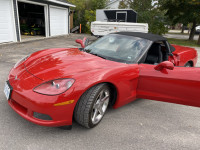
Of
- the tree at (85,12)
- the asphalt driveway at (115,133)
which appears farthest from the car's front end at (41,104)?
the tree at (85,12)

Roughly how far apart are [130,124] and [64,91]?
51.1 inches

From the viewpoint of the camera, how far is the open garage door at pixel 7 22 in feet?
31.7

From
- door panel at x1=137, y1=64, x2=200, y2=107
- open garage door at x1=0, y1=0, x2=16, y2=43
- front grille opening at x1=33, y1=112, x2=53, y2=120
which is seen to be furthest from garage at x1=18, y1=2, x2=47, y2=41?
front grille opening at x1=33, y1=112, x2=53, y2=120

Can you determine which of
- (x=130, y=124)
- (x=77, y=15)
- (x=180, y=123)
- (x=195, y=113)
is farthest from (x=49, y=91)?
(x=77, y=15)

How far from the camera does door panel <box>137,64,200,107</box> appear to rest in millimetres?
2719

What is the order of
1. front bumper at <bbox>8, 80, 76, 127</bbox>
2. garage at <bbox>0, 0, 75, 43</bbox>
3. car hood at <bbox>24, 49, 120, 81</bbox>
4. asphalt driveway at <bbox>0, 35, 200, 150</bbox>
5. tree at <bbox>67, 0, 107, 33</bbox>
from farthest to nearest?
tree at <bbox>67, 0, 107, 33</bbox> < garage at <bbox>0, 0, 75, 43</bbox> < car hood at <bbox>24, 49, 120, 81</bbox> < asphalt driveway at <bbox>0, 35, 200, 150</bbox> < front bumper at <bbox>8, 80, 76, 127</bbox>

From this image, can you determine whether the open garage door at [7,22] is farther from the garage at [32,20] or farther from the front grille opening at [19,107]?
the front grille opening at [19,107]

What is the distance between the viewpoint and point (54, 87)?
2170 millimetres

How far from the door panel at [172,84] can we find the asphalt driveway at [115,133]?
41 cm

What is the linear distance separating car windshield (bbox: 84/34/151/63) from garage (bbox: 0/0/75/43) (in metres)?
8.53

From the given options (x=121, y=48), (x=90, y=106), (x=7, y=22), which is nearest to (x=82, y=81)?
(x=90, y=106)

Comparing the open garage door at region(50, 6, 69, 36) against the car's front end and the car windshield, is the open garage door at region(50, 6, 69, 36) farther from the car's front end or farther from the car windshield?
the car's front end

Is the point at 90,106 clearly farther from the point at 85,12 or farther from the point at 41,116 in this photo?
the point at 85,12

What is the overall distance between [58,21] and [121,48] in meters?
13.4
